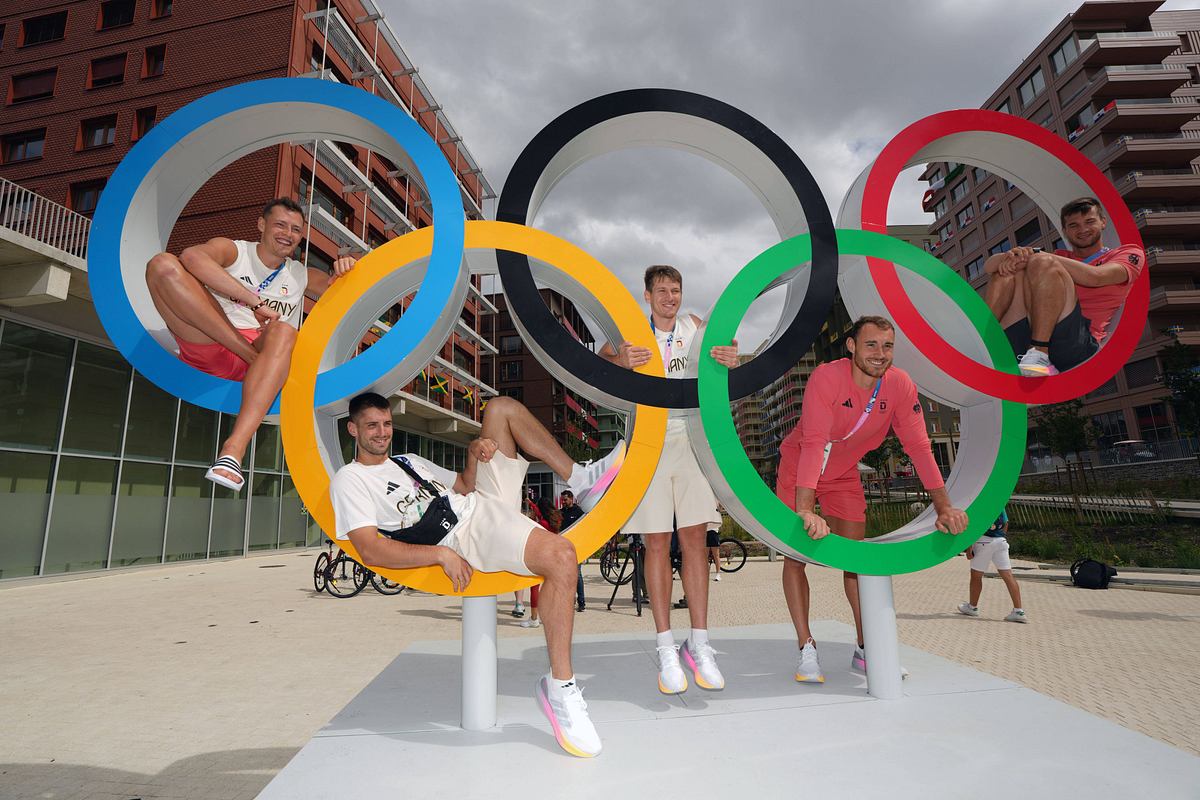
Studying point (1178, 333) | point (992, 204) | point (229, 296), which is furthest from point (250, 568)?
point (992, 204)

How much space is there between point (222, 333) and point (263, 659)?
4936mm

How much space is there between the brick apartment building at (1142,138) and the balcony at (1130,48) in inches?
2.3

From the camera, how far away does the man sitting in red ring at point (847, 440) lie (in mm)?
3420

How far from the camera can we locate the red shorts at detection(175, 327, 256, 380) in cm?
305

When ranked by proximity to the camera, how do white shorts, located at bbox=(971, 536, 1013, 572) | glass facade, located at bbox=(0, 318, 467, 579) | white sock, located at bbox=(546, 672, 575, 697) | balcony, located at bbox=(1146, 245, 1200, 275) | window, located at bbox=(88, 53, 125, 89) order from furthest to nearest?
1. balcony, located at bbox=(1146, 245, 1200, 275)
2. window, located at bbox=(88, 53, 125, 89)
3. glass facade, located at bbox=(0, 318, 467, 579)
4. white shorts, located at bbox=(971, 536, 1013, 572)
5. white sock, located at bbox=(546, 672, 575, 697)

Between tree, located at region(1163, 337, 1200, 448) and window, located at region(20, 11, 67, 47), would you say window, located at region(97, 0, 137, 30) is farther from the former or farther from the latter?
tree, located at region(1163, 337, 1200, 448)

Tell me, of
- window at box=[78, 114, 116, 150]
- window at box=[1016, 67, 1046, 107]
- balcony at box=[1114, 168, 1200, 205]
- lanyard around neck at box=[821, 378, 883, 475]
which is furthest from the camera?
window at box=[1016, 67, 1046, 107]

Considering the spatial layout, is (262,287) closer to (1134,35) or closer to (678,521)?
(678,521)

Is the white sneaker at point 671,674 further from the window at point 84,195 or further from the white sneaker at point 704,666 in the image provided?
the window at point 84,195

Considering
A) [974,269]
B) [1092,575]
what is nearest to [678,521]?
[1092,575]

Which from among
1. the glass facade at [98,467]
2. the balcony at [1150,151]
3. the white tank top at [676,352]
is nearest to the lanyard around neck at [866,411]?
the white tank top at [676,352]

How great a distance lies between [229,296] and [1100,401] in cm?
4550

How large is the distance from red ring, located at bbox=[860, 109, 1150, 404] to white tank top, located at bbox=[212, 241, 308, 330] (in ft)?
11.1

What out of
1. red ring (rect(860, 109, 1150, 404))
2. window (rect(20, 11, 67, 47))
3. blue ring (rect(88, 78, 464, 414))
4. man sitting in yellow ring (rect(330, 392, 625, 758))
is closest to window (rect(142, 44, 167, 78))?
window (rect(20, 11, 67, 47))
